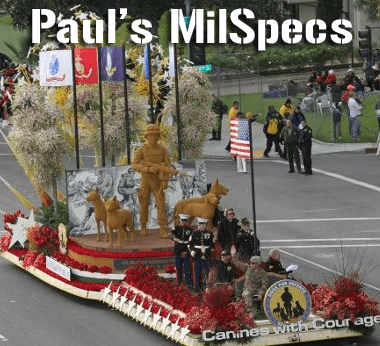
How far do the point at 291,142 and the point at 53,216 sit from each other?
1430cm

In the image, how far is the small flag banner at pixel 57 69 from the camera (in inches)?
1438

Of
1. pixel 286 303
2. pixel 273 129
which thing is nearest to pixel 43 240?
pixel 286 303

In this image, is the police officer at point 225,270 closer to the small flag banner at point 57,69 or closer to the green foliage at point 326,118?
the small flag banner at point 57,69

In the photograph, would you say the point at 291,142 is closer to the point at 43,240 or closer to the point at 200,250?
the point at 43,240

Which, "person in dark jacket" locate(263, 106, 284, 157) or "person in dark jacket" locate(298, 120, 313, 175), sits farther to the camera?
"person in dark jacket" locate(263, 106, 284, 157)

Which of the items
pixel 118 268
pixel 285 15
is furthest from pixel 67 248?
pixel 285 15

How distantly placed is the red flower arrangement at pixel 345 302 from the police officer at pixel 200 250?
2.93m

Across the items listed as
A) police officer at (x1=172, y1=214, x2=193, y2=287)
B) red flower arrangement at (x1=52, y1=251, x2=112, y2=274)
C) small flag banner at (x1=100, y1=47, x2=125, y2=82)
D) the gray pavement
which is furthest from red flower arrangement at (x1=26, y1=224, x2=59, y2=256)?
the gray pavement

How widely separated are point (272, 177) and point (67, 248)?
16.4 meters

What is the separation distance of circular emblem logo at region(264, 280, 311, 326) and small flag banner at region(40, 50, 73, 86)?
10439mm

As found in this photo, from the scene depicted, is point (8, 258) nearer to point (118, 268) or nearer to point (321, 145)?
point (118, 268)

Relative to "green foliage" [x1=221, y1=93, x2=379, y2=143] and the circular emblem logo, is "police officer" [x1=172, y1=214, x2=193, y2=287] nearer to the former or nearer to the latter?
the circular emblem logo

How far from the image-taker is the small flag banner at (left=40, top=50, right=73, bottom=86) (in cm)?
3653

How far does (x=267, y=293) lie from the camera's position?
27.9 meters
